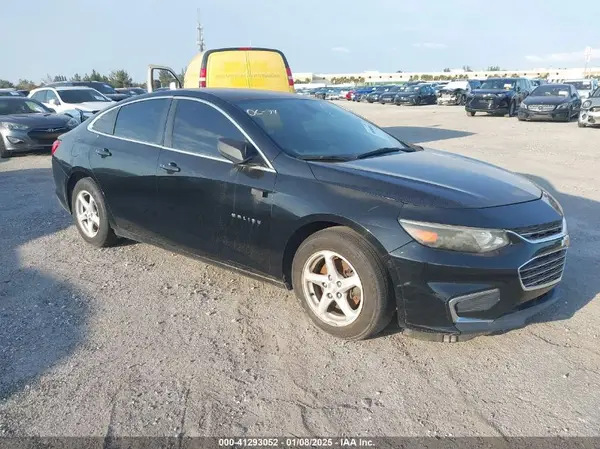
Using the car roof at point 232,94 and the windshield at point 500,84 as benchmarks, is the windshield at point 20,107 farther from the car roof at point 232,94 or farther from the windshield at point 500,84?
the windshield at point 500,84

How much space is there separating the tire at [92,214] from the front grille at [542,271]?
369 cm

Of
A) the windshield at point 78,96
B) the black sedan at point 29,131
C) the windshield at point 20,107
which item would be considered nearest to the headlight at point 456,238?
the black sedan at point 29,131

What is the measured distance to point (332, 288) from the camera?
11.1 ft

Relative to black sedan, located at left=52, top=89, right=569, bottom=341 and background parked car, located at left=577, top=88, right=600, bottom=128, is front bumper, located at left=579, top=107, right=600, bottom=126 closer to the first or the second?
background parked car, located at left=577, top=88, right=600, bottom=128

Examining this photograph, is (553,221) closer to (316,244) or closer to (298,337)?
(316,244)

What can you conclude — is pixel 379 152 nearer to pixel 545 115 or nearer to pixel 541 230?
pixel 541 230

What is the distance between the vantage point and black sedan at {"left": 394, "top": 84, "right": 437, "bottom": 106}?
36.6 m

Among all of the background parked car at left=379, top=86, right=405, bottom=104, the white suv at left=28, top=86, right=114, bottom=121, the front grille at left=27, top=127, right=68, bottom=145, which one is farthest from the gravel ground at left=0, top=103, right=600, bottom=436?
the background parked car at left=379, top=86, right=405, bottom=104

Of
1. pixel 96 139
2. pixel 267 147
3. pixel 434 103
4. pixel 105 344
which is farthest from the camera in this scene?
pixel 434 103

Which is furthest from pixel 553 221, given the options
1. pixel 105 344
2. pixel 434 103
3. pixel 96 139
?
pixel 434 103

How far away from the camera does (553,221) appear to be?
3400mm

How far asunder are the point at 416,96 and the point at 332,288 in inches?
1394

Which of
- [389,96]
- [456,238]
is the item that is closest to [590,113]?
[456,238]

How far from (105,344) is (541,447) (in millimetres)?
2612
